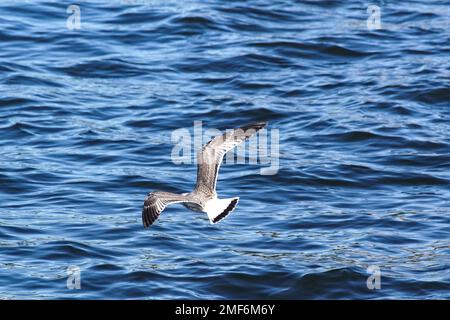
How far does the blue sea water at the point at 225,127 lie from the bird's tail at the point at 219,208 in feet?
3.58

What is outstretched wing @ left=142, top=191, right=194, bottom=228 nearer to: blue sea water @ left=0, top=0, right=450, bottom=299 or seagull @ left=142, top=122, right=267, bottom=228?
seagull @ left=142, top=122, right=267, bottom=228

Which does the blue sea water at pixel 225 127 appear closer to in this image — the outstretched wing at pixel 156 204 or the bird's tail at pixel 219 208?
the bird's tail at pixel 219 208

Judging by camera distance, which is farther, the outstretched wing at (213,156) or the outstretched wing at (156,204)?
the outstretched wing at (213,156)

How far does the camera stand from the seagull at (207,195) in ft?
27.2

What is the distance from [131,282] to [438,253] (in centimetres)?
280

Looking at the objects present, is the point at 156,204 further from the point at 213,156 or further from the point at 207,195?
the point at 213,156

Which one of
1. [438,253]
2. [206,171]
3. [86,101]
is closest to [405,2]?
[86,101]

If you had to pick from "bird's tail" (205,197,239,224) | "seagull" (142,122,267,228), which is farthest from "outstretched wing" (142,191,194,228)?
"bird's tail" (205,197,239,224)

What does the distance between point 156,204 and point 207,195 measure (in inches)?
21.7

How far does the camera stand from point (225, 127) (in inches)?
511

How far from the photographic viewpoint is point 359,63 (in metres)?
15.2

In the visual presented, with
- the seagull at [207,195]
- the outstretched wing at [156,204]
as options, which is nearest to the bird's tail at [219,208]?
the seagull at [207,195]

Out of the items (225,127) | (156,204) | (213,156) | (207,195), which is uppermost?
(225,127)

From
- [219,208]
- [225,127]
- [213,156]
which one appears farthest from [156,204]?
[225,127]
